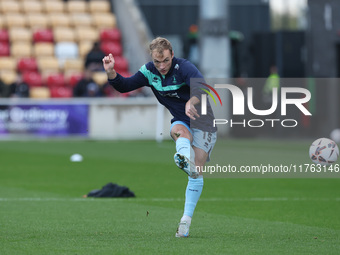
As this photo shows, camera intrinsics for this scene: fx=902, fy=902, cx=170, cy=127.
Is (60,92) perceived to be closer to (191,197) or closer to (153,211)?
(153,211)

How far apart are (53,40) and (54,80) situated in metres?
3.09

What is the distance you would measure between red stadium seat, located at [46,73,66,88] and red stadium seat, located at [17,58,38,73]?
1.02m

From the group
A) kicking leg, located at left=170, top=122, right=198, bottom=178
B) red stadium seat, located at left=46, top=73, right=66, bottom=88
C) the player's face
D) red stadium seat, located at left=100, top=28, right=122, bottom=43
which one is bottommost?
red stadium seat, located at left=46, top=73, right=66, bottom=88

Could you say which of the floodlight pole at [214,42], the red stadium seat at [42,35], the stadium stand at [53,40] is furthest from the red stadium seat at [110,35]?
the floodlight pole at [214,42]

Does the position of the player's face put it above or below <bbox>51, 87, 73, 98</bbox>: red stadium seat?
above

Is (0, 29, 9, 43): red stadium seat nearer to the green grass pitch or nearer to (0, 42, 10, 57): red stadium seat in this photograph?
(0, 42, 10, 57): red stadium seat

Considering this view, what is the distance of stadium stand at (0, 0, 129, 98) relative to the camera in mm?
31297

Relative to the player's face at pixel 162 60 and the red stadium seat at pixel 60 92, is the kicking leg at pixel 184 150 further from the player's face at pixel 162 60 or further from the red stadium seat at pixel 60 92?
the red stadium seat at pixel 60 92

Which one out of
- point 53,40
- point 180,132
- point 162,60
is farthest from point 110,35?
point 162,60

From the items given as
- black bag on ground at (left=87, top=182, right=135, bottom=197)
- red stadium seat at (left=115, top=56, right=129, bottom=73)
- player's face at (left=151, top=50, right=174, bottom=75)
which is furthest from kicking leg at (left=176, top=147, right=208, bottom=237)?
red stadium seat at (left=115, top=56, right=129, bottom=73)

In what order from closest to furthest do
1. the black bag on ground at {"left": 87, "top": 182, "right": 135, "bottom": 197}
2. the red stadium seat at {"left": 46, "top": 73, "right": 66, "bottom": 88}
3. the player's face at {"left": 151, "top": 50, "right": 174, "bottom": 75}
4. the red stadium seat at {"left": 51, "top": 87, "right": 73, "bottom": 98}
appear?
the player's face at {"left": 151, "top": 50, "right": 174, "bottom": 75}
the black bag on ground at {"left": 87, "top": 182, "right": 135, "bottom": 197}
the red stadium seat at {"left": 51, "top": 87, "right": 73, "bottom": 98}
the red stadium seat at {"left": 46, "top": 73, "right": 66, "bottom": 88}

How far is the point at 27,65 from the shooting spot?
105 feet

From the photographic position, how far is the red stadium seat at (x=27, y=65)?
31766 millimetres

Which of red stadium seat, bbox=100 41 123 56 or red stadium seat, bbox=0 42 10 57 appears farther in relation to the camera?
A: red stadium seat, bbox=100 41 123 56
